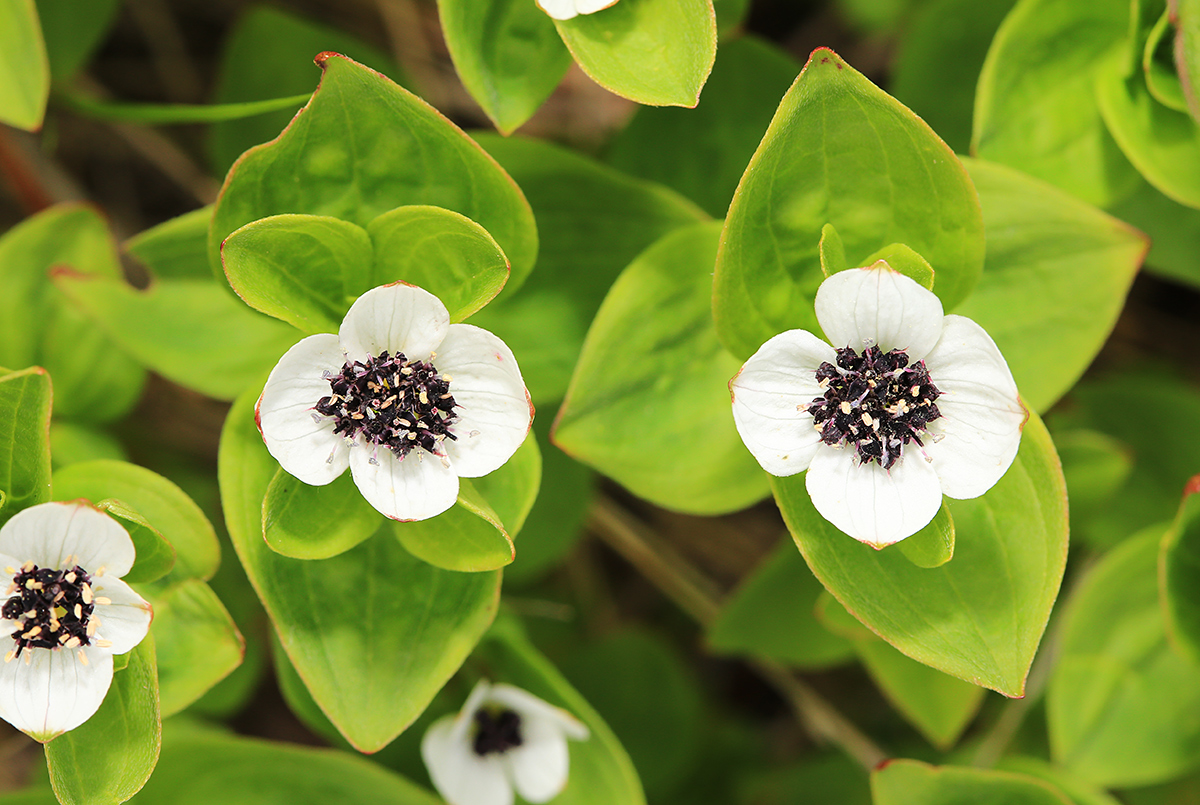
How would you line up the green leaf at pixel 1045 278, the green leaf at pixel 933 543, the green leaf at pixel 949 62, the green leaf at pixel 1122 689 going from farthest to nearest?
the green leaf at pixel 949 62 < the green leaf at pixel 1122 689 < the green leaf at pixel 1045 278 < the green leaf at pixel 933 543

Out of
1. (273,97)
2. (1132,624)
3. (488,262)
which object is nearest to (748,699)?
(1132,624)

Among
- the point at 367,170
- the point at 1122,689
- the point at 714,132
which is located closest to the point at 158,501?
the point at 367,170

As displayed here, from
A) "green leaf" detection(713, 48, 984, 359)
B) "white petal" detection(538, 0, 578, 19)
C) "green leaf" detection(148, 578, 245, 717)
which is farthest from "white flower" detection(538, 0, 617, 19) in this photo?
"green leaf" detection(148, 578, 245, 717)

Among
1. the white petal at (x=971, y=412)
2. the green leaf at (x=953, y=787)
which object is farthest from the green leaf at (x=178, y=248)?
the green leaf at (x=953, y=787)

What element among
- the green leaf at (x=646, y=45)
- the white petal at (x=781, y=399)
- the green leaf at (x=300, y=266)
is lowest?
the white petal at (x=781, y=399)

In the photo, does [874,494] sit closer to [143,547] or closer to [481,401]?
[481,401]

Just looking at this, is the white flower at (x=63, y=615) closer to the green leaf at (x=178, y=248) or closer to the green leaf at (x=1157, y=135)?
the green leaf at (x=178, y=248)

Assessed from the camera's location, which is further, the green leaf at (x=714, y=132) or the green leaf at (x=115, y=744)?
the green leaf at (x=714, y=132)

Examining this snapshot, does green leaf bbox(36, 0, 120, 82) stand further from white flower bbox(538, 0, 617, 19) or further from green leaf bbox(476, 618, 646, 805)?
green leaf bbox(476, 618, 646, 805)
